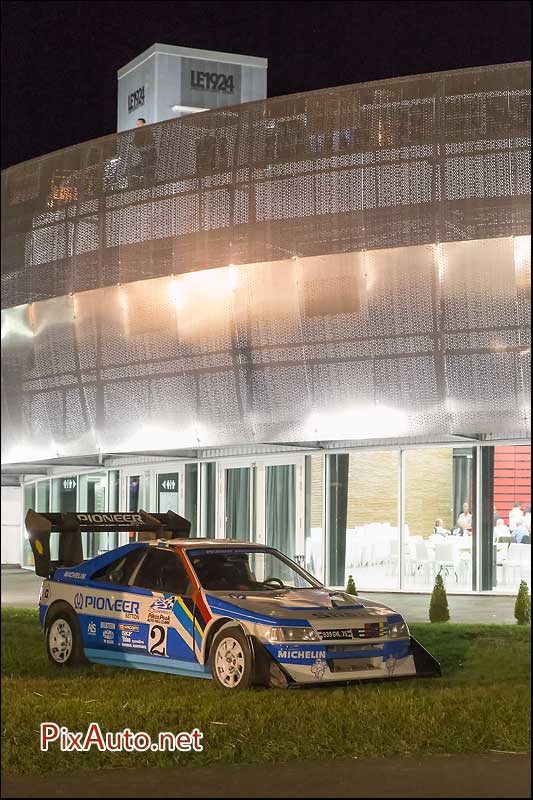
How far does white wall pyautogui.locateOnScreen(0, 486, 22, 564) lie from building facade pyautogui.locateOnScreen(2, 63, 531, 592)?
8.72m

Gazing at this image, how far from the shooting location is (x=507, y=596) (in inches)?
761

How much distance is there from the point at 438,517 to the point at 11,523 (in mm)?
16486

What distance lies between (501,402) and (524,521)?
6.84ft

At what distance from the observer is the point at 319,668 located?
1018 centimetres

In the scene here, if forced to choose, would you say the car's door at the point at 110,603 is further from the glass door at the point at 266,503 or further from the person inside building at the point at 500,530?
the glass door at the point at 266,503

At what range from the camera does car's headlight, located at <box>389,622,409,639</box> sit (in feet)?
35.2

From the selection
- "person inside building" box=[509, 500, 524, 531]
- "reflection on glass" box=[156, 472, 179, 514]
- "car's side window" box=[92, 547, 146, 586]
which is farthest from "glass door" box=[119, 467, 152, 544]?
"car's side window" box=[92, 547, 146, 586]

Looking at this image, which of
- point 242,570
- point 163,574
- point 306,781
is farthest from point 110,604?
point 306,781

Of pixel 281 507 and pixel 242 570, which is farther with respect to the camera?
pixel 281 507

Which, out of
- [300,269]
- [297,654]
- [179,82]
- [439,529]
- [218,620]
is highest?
[179,82]

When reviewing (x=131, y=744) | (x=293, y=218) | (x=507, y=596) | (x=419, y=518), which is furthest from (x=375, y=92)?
(x=131, y=744)

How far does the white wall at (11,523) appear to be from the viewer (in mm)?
32156

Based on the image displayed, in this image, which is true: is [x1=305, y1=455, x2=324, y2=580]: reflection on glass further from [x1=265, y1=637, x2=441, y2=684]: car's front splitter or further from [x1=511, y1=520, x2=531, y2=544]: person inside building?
[x1=265, y1=637, x2=441, y2=684]: car's front splitter

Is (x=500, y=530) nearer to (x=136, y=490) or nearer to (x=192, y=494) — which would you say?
(x=192, y=494)
